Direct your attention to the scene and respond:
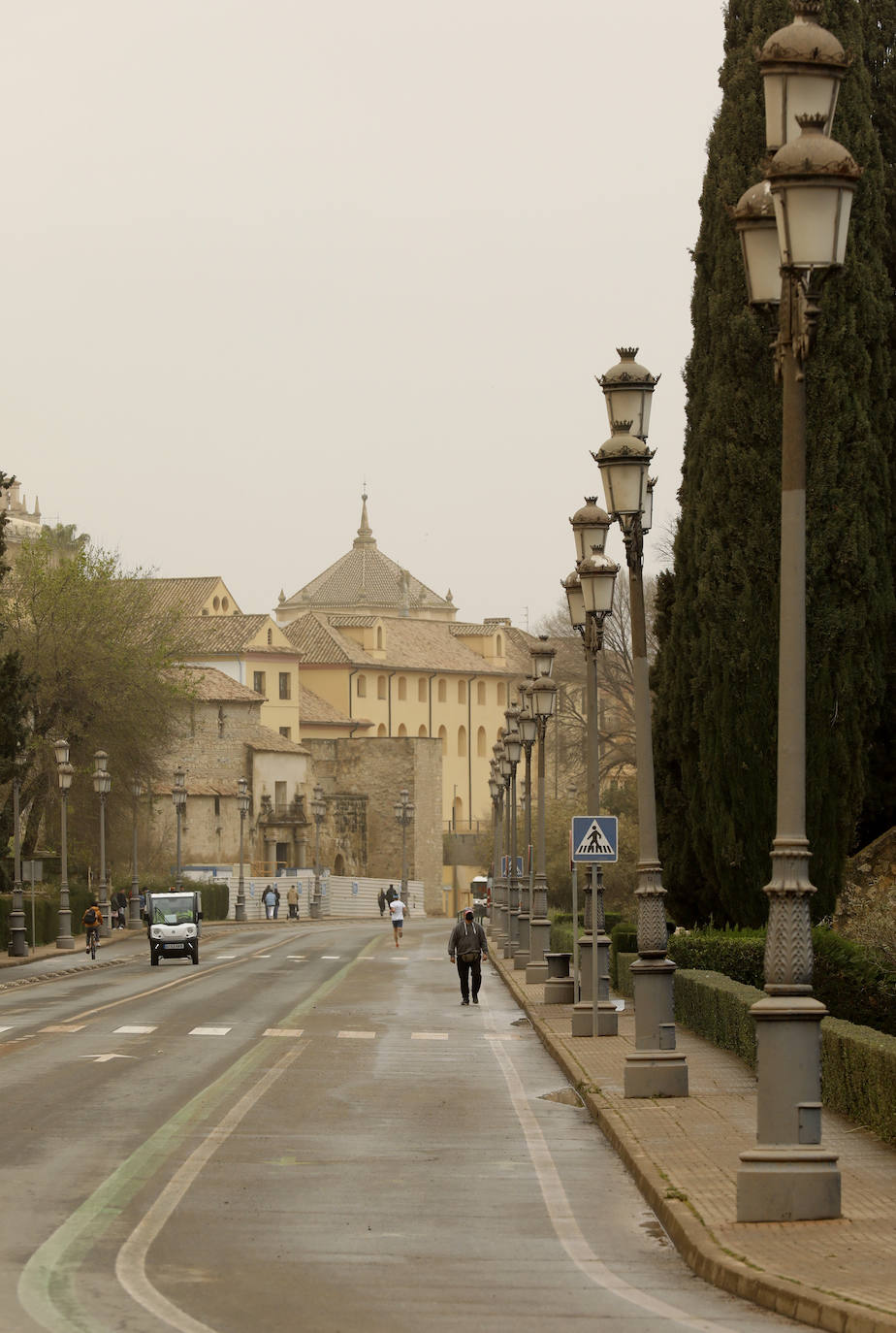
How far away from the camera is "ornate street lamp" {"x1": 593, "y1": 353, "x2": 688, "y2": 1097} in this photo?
1747 centimetres

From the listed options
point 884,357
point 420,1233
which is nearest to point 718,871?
point 884,357

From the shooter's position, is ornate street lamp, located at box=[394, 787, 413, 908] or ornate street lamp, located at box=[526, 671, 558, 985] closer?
ornate street lamp, located at box=[526, 671, 558, 985]

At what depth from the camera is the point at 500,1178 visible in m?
13.2

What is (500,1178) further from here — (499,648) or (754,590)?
(499,648)

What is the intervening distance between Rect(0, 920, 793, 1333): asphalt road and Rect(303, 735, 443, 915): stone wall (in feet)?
350

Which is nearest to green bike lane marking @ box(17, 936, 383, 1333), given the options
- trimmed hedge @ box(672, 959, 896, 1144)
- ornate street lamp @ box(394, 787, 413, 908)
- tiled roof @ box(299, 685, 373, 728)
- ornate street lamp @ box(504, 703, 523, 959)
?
trimmed hedge @ box(672, 959, 896, 1144)

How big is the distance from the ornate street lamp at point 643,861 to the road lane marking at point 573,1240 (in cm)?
112

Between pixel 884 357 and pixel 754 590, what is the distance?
Answer: 380 centimetres

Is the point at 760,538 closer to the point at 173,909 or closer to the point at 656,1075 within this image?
the point at 656,1075

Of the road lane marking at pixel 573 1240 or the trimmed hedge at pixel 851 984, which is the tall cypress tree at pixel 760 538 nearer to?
the trimmed hedge at pixel 851 984

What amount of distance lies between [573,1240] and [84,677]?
2408 inches

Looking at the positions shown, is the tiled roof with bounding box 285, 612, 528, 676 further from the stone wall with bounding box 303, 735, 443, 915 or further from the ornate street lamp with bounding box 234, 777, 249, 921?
the ornate street lamp with bounding box 234, 777, 249, 921

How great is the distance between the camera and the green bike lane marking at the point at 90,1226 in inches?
340

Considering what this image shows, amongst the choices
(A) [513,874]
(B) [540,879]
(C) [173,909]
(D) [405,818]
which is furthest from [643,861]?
(D) [405,818]
